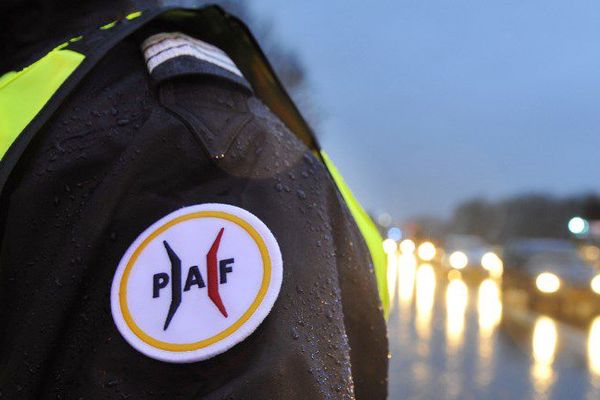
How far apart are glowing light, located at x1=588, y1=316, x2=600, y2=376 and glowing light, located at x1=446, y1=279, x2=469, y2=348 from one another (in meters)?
1.94

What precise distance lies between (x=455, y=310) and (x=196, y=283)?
15.6m

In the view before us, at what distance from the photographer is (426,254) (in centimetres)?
3847

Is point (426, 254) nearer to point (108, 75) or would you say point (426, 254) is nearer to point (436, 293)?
point (436, 293)

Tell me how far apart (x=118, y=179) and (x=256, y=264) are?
0.18 m

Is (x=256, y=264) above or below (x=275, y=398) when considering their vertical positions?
above

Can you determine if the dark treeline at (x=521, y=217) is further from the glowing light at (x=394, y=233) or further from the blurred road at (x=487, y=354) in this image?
the blurred road at (x=487, y=354)

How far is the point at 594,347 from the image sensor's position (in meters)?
10.7

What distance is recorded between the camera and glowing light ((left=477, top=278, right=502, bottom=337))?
42.2ft

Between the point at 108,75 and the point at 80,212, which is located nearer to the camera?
the point at 80,212

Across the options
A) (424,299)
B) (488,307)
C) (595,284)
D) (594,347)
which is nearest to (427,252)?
(424,299)

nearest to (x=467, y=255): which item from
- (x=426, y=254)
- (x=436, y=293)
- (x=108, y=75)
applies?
(x=436, y=293)

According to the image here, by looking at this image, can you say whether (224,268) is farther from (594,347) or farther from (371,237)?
(594,347)

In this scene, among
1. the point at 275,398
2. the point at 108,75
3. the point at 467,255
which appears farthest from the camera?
the point at 467,255

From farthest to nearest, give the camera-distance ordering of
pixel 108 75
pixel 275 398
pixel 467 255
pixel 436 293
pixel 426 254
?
pixel 426 254 → pixel 467 255 → pixel 436 293 → pixel 108 75 → pixel 275 398
